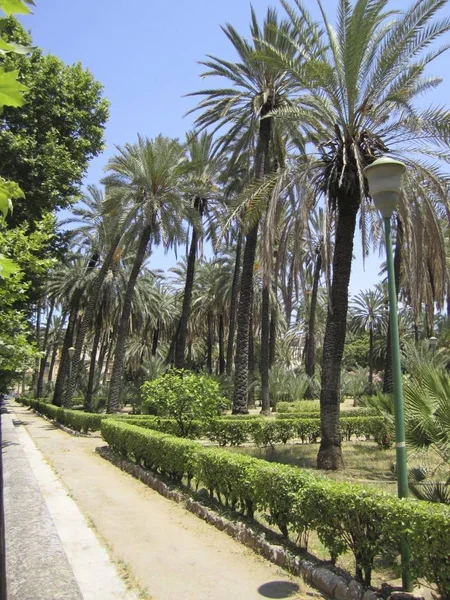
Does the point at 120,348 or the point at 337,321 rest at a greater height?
the point at 120,348

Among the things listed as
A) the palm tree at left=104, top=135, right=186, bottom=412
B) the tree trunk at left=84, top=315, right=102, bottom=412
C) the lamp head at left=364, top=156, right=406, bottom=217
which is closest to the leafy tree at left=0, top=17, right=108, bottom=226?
the palm tree at left=104, top=135, right=186, bottom=412

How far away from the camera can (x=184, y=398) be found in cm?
1314

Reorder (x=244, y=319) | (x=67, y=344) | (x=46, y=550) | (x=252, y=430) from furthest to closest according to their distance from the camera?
(x=67, y=344) → (x=244, y=319) → (x=252, y=430) → (x=46, y=550)

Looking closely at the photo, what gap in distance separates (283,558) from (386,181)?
14.1 feet

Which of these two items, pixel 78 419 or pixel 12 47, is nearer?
pixel 12 47

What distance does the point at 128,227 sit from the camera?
22.0m

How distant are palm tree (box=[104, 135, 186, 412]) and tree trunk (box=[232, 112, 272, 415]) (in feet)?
14.7

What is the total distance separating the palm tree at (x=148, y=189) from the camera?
2136 centimetres

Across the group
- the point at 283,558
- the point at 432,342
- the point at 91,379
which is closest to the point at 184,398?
the point at 283,558

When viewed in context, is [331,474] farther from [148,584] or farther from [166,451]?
[148,584]

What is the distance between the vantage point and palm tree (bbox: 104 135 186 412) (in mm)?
21359

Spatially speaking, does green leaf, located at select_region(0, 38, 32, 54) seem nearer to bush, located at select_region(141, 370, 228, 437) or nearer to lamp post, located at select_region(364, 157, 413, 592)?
lamp post, located at select_region(364, 157, 413, 592)

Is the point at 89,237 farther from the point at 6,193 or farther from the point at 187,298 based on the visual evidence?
the point at 6,193

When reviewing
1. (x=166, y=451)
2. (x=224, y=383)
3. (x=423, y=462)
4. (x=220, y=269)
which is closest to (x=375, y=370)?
(x=220, y=269)
